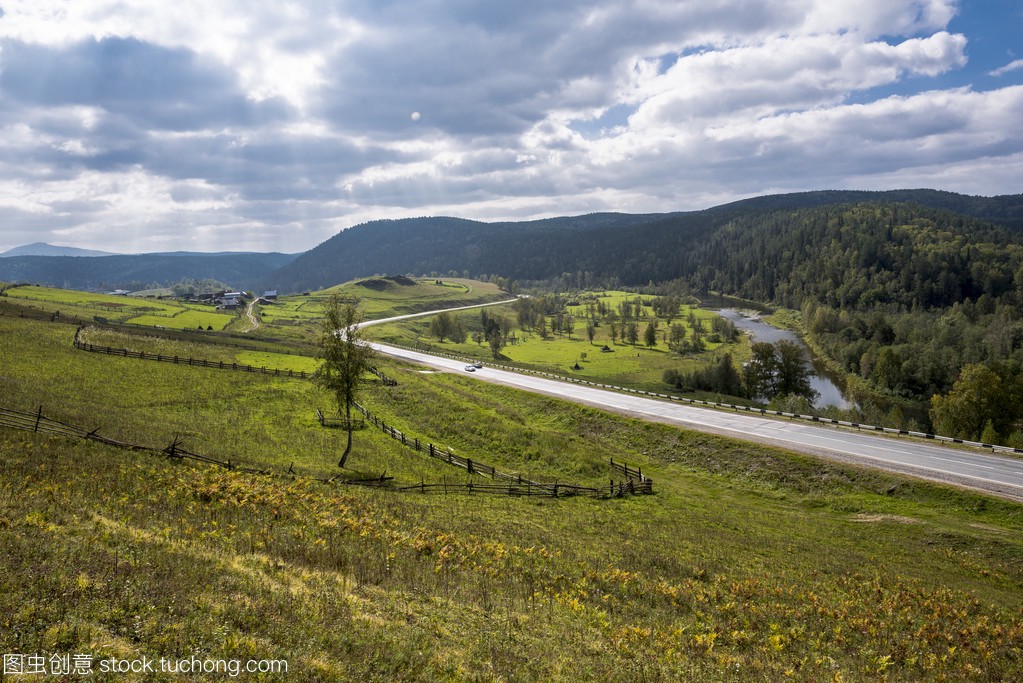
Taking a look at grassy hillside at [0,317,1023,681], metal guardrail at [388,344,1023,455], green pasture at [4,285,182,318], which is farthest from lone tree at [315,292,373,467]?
green pasture at [4,285,182,318]

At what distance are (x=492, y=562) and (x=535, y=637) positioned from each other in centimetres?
670

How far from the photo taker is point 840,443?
47438 millimetres

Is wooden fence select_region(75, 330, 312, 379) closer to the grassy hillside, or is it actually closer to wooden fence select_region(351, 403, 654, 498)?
the grassy hillside

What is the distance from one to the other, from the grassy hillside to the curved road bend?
261 cm

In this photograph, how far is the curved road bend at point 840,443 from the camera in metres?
38.5

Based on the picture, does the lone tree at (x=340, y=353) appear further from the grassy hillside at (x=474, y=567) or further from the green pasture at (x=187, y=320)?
the green pasture at (x=187, y=320)

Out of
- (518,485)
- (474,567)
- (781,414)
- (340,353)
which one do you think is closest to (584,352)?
(781,414)

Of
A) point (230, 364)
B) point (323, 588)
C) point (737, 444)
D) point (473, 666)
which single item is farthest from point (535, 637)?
point (230, 364)

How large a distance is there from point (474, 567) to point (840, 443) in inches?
1602

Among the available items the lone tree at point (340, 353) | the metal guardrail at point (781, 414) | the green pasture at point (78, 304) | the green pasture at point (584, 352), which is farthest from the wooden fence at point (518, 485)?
the green pasture at point (78, 304)

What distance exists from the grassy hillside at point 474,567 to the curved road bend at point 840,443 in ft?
8.55

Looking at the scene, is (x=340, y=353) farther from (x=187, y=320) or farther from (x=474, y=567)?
(x=187, y=320)

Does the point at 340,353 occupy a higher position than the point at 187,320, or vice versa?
the point at 340,353

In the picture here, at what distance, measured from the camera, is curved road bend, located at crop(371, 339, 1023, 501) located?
38.5 meters
